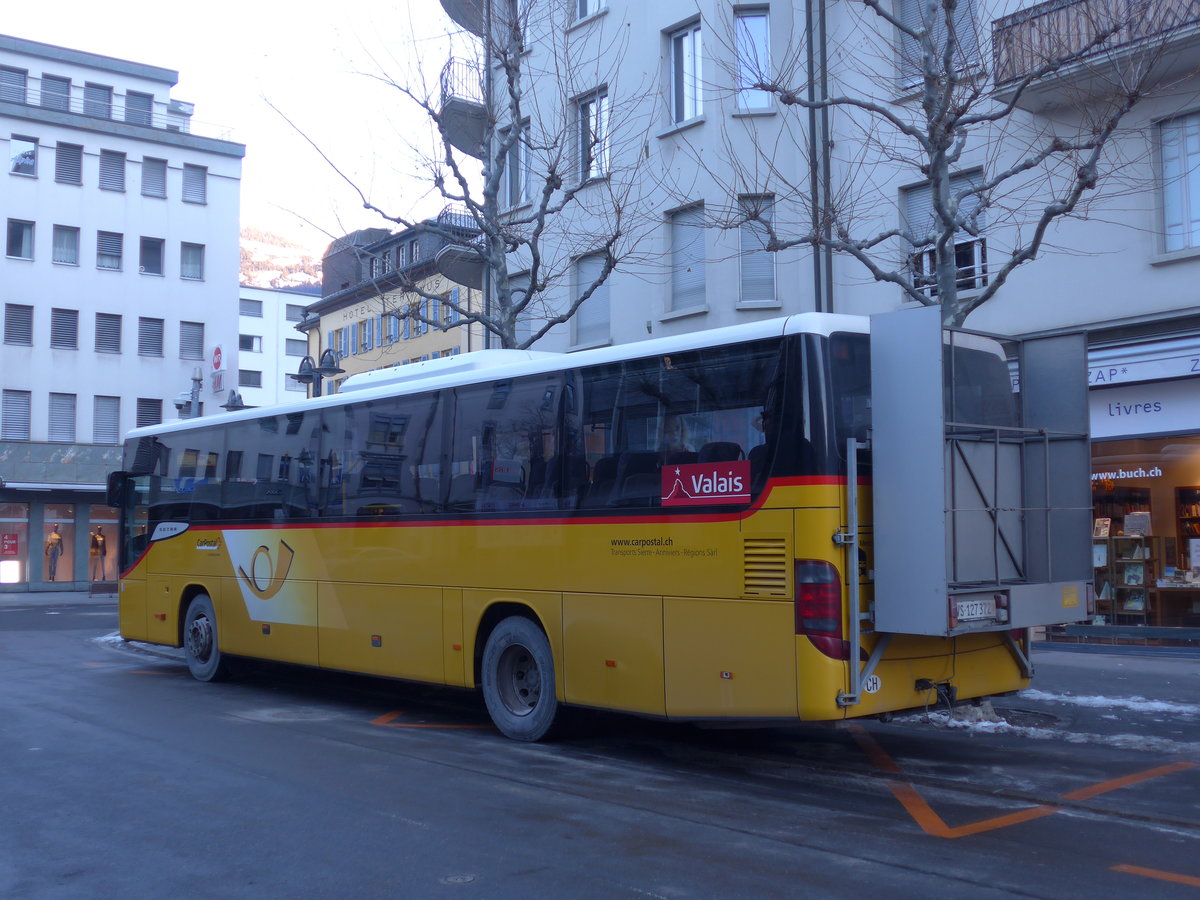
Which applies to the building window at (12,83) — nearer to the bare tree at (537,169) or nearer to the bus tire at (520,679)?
the bare tree at (537,169)

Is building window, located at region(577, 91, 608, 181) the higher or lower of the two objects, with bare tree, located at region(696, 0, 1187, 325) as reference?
higher

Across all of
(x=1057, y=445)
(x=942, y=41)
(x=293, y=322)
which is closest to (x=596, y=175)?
(x=942, y=41)

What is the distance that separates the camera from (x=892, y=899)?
5.39m

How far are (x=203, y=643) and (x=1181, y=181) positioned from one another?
13.7 metres

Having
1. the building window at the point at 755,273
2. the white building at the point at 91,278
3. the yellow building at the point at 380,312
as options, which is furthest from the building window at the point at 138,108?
the building window at the point at 755,273

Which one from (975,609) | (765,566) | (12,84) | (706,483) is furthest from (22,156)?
(975,609)

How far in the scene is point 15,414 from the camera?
133 feet

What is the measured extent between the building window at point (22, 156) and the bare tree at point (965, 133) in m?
30.7

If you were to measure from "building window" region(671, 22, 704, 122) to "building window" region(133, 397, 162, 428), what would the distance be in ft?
91.4

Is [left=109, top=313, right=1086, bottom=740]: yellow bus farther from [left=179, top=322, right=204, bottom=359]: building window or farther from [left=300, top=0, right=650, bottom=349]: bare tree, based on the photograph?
[left=179, top=322, right=204, bottom=359]: building window

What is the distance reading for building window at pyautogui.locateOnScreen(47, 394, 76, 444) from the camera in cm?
4106

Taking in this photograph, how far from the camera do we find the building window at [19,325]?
133 ft

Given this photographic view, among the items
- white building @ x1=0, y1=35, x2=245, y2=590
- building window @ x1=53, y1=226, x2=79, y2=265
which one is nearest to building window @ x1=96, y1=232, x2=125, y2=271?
white building @ x1=0, y1=35, x2=245, y2=590

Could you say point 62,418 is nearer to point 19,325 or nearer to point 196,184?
point 19,325
